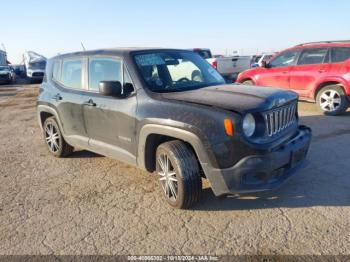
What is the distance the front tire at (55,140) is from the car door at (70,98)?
33cm

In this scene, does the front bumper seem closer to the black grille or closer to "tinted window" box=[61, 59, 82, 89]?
the black grille

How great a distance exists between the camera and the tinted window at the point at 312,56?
341 inches

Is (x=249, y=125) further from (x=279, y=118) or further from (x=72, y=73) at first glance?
(x=72, y=73)

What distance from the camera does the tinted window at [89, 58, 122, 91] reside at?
4.33 m

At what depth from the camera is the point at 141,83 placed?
159 inches

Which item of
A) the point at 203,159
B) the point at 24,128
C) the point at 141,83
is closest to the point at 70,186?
the point at 141,83

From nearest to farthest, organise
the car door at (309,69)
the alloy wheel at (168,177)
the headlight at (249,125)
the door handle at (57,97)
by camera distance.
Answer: the headlight at (249,125)
the alloy wheel at (168,177)
the door handle at (57,97)
the car door at (309,69)

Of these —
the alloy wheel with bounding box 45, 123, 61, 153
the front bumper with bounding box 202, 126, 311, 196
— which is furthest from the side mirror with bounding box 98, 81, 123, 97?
the alloy wheel with bounding box 45, 123, 61, 153

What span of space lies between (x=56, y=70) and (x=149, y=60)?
215 cm

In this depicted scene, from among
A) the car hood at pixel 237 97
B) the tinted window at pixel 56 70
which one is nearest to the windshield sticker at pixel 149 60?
the car hood at pixel 237 97

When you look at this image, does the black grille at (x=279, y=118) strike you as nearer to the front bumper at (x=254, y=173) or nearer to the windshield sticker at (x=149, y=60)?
the front bumper at (x=254, y=173)

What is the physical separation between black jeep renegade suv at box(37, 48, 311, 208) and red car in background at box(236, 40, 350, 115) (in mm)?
4627

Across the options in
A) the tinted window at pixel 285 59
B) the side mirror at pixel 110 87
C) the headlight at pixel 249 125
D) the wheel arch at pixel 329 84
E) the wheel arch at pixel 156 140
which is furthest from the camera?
the tinted window at pixel 285 59

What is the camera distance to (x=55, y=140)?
590 cm
